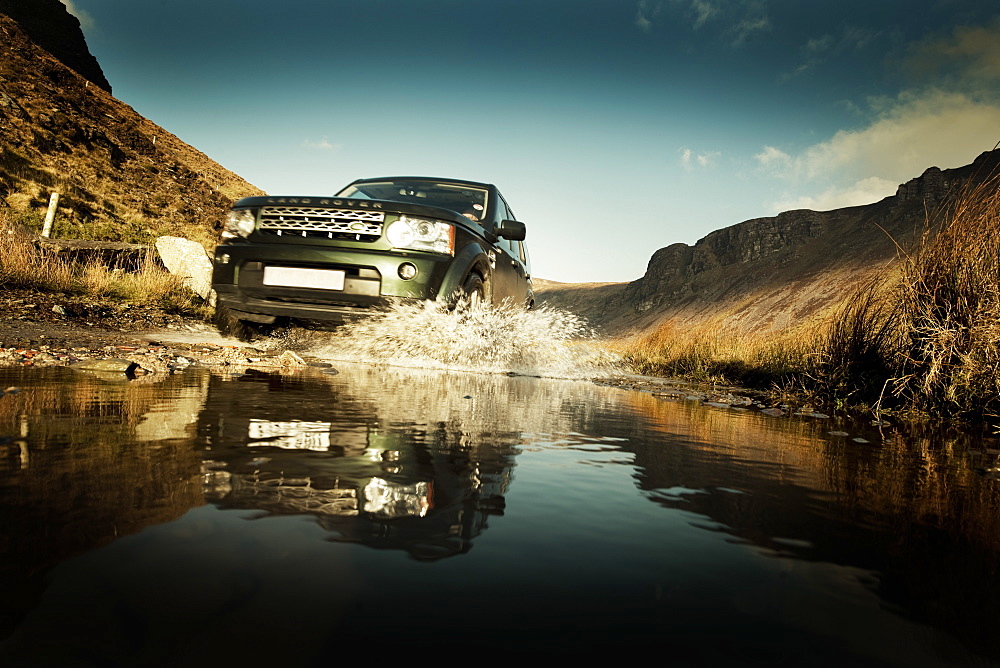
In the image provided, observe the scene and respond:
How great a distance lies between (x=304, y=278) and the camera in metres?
5.09

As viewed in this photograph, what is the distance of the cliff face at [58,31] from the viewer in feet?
132

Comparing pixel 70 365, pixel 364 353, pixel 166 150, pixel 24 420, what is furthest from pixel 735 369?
pixel 166 150

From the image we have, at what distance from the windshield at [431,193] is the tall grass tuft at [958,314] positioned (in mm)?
4145

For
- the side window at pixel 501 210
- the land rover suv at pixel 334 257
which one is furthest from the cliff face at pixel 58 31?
the land rover suv at pixel 334 257

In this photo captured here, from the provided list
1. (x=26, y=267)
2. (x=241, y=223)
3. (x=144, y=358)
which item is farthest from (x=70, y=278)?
(x=144, y=358)

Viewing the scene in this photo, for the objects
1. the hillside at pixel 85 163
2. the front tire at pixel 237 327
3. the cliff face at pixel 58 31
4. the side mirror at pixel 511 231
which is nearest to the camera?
the front tire at pixel 237 327

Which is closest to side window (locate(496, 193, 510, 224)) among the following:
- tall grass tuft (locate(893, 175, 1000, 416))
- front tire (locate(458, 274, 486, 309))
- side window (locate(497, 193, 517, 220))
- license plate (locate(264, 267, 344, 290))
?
side window (locate(497, 193, 517, 220))

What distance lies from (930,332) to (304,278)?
16.3ft

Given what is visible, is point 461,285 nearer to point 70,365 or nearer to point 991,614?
point 70,365

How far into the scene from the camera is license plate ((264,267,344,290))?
16.6ft

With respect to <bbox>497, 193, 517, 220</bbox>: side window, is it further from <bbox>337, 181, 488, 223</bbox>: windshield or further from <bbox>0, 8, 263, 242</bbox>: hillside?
<bbox>0, 8, 263, 242</bbox>: hillside

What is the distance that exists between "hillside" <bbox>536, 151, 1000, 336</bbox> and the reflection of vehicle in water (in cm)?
5033

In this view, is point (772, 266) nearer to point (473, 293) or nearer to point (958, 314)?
point (958, 314)

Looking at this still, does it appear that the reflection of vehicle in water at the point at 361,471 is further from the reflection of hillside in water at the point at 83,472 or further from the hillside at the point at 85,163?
the hillside at the point at 85,163
